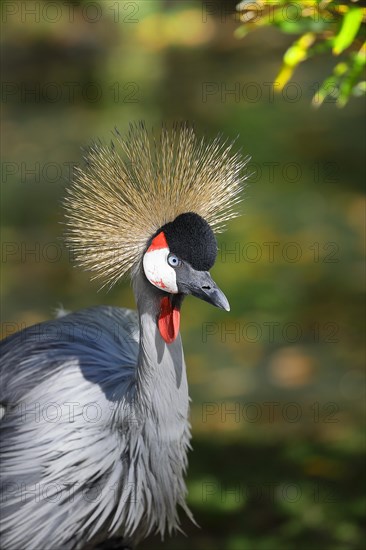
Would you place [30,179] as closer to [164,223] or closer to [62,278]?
[62,278]

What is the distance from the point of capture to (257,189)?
18.7ft

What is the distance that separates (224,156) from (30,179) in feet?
12.8

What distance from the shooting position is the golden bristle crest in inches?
87.2

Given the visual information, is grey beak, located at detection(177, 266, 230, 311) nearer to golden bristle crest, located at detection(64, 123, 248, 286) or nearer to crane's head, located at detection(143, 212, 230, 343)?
crane's head, located at detection(143, 212, 230, 343)

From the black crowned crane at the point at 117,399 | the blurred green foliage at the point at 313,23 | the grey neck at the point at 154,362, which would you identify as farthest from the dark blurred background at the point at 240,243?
the blurred green foliage at the point at 313,23

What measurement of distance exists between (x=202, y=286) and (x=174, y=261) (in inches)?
3.3

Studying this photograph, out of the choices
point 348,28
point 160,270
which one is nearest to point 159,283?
point 160,270

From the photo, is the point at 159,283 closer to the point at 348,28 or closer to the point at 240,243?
the point at 348,28

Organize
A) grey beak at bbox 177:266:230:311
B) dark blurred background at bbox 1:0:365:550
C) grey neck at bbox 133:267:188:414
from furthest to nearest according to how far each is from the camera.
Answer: dark blurred background at bbox 1:0:365:550 → grey neck at bbox 133:267:188:414 → grey beak at bbox 177:266:230:311

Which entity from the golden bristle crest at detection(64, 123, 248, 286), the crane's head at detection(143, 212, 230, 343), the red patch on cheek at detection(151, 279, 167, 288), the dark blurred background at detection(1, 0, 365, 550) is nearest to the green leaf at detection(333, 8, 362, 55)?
the golden bristle crest at detection(64, 123, 248, 286)

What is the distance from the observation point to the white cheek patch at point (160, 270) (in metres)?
2.07

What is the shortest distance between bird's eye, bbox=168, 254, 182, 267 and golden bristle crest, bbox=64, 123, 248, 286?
127 millimetres

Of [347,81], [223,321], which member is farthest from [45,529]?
[223,321]

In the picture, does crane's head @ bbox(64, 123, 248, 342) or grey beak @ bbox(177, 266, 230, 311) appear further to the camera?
crane's head @ bbox(64, 123, 248, 342)
